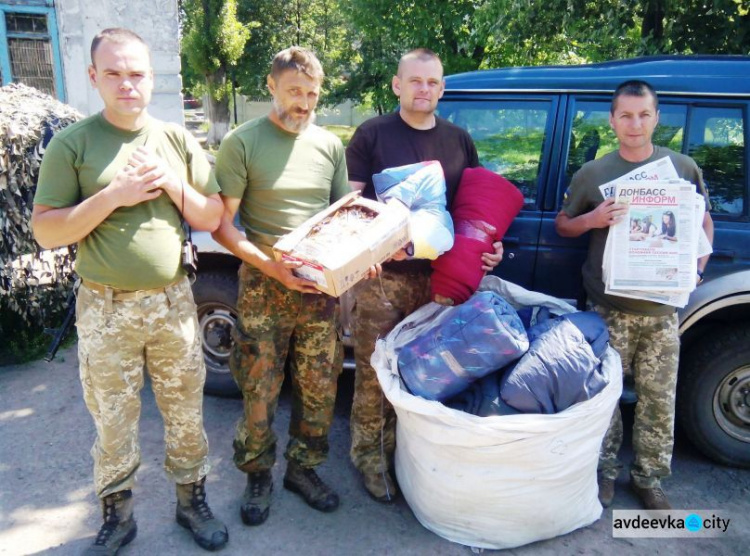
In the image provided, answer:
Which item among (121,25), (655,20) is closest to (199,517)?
(655,20)

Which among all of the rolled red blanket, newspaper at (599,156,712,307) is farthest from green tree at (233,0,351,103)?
newspaper at (599,156,712,307)

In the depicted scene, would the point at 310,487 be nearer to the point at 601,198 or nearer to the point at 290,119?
the point at 290,119

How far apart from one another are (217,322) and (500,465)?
2097mm

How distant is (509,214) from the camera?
9.63 ft

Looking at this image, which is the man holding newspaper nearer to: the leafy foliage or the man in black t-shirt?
the man in black t-shirt

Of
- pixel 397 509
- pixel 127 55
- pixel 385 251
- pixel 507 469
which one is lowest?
pixel 397 509

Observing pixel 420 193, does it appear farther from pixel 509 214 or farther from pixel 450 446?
pixel 450 446

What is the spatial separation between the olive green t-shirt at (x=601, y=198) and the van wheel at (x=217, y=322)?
2.03m

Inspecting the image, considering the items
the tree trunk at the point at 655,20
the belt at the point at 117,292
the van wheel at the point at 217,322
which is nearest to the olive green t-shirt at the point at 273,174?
the belt at the point at 117,292

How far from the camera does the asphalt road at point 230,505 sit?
106 inches

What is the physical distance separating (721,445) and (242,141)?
9.63 feet

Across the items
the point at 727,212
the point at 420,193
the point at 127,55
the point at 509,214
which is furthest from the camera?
the point at 727,212

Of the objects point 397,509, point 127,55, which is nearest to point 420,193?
point 127,55

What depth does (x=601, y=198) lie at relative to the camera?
2.84m
